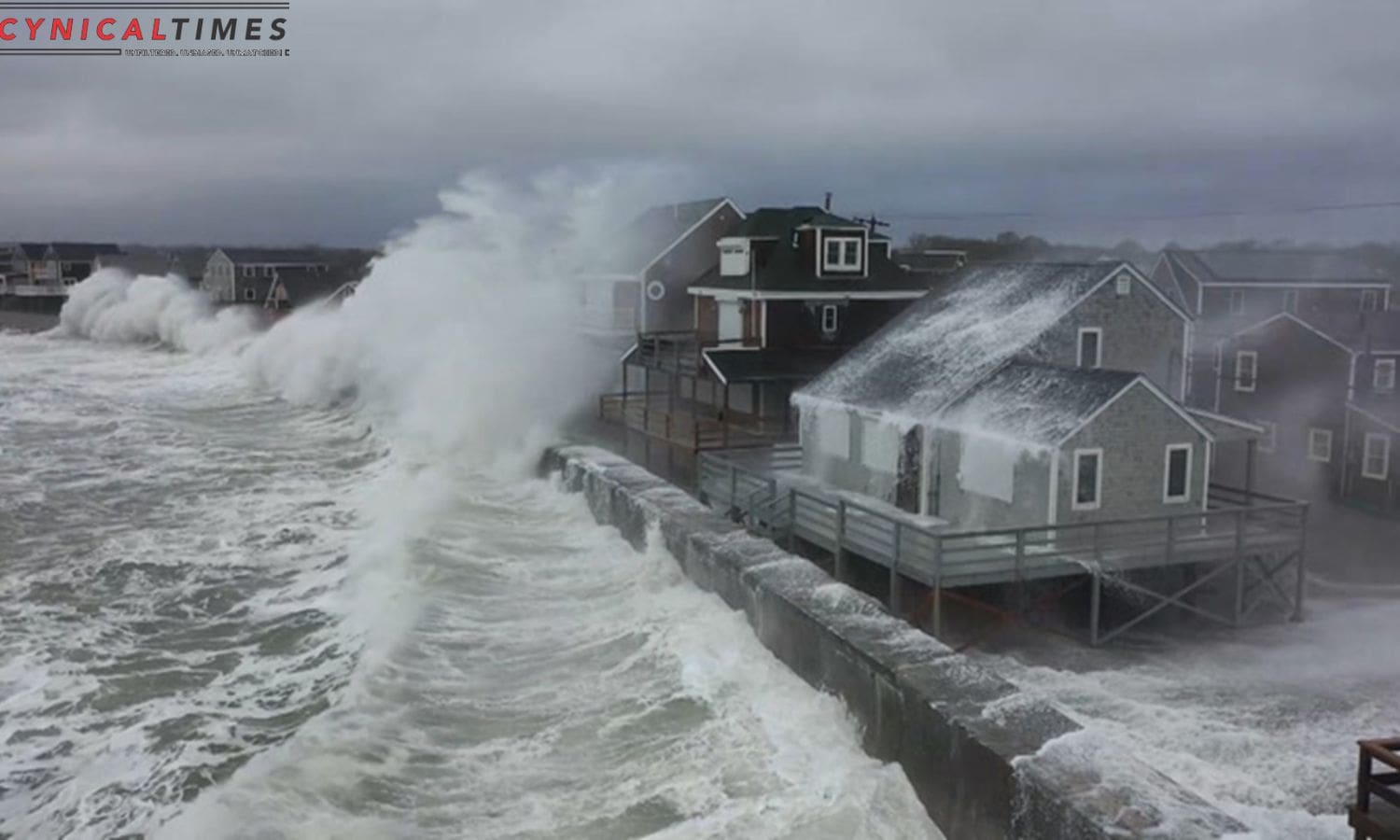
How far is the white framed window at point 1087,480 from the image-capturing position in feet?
56.5

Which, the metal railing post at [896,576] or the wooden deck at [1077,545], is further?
the metal railing post at [896,576]

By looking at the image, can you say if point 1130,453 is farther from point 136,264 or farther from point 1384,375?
point 136,264

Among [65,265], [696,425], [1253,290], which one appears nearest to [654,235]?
[696,425]

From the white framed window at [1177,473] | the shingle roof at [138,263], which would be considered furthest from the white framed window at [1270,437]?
the shingle roof at [138,263]

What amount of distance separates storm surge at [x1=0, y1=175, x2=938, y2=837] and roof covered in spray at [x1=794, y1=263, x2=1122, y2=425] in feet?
17.6

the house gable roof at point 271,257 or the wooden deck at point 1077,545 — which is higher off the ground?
the house gable roof at point 271,257

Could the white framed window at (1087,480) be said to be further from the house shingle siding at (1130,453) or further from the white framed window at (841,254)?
the white framed window at (841,254)

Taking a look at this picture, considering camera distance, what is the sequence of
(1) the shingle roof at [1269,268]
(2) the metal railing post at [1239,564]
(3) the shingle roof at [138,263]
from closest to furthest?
(2) the metal railing post at [1239,564] < (1) the shingle roof at [1269,268] < (3) the shingle roof at [138,263]

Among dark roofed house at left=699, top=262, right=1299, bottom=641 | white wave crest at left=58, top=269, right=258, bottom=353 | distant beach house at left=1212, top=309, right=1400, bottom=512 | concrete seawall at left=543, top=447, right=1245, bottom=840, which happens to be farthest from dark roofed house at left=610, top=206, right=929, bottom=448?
white wave crest at left=58, top=269, right=258, bottom=353

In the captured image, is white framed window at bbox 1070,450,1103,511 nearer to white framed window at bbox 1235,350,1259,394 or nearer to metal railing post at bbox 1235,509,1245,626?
metal railing post at bbox 1235,509,1245,626

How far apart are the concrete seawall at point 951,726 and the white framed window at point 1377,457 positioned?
19107mm

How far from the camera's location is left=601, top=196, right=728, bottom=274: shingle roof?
35969 millimetres

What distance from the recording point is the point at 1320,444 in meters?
28.9

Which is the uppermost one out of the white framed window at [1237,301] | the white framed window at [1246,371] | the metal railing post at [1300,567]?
the white framed window at [1237,301]
